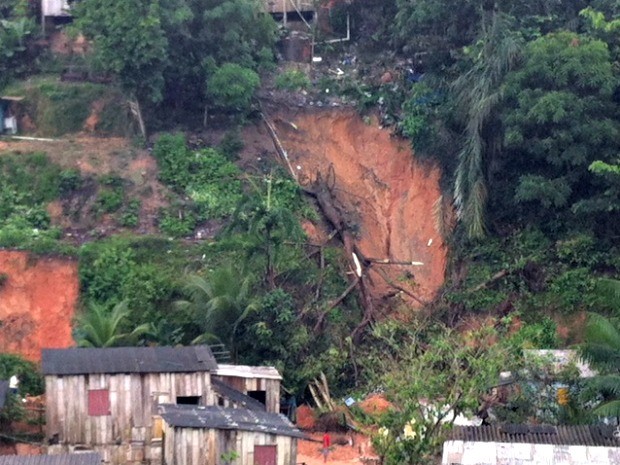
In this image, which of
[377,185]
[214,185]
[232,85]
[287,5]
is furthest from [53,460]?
[287,5]

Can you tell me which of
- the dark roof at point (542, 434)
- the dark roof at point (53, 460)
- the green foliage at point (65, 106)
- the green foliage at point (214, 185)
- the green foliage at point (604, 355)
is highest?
the green foliage at point (65, 106)

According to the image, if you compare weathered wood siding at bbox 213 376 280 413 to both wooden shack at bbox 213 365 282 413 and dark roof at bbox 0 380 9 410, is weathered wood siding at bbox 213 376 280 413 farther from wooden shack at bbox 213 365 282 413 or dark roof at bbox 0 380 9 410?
dark roof at bbox 0 380 9 410

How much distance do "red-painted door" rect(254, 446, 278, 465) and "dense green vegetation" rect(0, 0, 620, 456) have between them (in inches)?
120

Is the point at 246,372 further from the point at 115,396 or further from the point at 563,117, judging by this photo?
the point at 563,117

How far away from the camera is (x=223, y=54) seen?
35.8 m

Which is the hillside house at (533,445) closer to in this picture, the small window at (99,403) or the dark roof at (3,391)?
the small window at (99,403)

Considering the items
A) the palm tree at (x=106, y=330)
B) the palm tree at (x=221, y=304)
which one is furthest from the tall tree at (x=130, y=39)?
the palm tree at (x=106, y=330)

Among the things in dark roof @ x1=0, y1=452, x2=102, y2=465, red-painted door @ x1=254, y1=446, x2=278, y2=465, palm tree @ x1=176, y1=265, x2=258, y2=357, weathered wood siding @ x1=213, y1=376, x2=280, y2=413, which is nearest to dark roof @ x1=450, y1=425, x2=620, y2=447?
red-painted door @ x1=254, y1=446, x2=278, y2=465

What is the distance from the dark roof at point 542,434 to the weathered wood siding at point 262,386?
448 cm

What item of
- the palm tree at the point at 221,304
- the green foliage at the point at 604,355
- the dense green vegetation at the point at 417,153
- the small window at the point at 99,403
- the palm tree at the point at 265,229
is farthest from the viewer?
the palm tree at the point at 265,229

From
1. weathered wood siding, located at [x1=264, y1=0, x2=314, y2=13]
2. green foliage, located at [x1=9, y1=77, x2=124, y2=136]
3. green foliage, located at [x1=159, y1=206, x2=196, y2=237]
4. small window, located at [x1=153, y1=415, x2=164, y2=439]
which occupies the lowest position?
small window, located at [x1=153, y1=415, x2=164, y2=439]

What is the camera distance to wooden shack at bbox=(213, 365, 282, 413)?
28141mm

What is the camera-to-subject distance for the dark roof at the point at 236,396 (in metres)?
27.5

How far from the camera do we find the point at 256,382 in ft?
93.0
